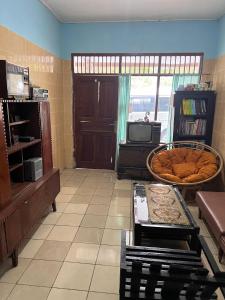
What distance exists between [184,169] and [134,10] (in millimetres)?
2831

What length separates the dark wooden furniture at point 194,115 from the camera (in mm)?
4059

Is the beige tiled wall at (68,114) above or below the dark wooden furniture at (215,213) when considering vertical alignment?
above

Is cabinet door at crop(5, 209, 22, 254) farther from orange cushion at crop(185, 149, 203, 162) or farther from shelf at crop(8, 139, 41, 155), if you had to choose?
orange cushion at crop(185, 149, 203, 162)

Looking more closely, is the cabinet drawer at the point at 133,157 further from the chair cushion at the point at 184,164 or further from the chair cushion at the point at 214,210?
the chair cushion at the point at 214,210

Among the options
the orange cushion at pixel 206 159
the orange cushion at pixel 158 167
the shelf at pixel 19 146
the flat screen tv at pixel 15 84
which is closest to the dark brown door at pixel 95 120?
the orange cushion at pixel 158 167

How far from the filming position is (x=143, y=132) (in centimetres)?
439

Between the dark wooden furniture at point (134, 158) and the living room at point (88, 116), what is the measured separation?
0.03 m

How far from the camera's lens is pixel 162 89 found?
15.1 ft

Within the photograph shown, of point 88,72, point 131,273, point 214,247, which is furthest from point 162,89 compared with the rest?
point 131,273

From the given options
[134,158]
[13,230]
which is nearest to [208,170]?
[134,158]

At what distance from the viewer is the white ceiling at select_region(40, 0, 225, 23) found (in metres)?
3.55

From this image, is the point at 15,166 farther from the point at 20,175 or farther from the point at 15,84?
the point at 15,84

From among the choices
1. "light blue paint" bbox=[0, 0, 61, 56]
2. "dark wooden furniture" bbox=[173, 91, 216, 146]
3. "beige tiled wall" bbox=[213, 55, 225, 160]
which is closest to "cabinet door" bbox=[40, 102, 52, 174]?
"light blue paint" bbox=[0, 0, 61, 56]

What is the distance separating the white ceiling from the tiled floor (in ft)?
10.1
